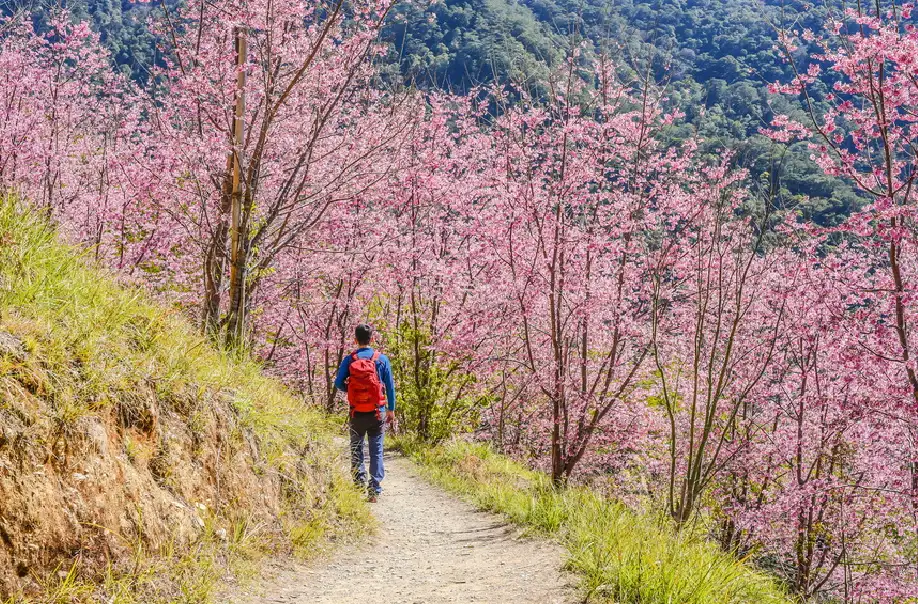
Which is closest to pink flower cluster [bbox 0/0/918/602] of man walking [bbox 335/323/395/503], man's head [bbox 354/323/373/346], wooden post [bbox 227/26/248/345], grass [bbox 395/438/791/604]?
wooden post [bbox 227/26/248/345]

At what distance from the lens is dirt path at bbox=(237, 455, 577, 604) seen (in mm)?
3881

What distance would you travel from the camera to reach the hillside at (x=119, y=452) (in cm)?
268

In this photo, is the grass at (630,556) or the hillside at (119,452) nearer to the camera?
the hillside at (119,452)

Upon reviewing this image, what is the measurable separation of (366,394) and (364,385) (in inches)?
3.6

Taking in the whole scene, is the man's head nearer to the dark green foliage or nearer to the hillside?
the hillside

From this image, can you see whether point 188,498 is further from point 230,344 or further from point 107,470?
point 230,344

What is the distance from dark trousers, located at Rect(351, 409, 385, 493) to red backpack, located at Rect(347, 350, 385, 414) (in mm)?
93

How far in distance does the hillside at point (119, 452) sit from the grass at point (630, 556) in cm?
188

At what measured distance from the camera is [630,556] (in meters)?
3.94

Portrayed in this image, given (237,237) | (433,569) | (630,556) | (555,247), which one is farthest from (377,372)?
(630,556)

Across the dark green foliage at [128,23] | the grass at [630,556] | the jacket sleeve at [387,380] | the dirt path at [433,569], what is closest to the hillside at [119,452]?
the dirt path at [433,569]

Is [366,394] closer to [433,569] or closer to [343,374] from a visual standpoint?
[343,374]

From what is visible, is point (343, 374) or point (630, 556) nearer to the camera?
point (630, 556)

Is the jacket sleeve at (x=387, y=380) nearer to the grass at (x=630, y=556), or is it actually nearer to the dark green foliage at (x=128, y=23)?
the grass at (x=630, y=556)
